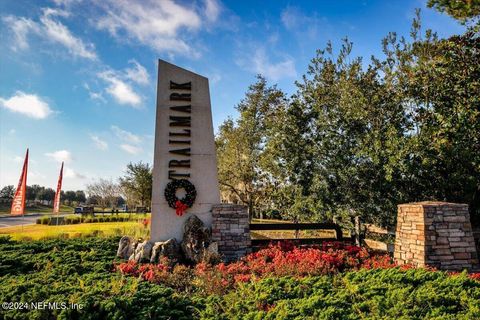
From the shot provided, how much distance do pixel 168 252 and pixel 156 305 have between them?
12.5ft

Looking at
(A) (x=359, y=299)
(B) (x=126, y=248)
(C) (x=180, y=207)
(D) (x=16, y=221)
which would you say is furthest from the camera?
(D) (x=16, y=221)

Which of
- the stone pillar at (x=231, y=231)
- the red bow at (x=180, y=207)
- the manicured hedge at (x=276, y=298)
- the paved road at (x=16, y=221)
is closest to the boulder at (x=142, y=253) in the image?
the red bow at (x=180, y=207)

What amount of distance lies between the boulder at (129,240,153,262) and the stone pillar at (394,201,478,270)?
6620 millimetres

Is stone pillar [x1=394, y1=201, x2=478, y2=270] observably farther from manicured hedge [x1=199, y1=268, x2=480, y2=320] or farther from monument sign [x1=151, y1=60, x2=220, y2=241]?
monument sign [x1=151, y1=60, x2=220, y2=241]

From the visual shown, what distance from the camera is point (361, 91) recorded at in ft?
34.1

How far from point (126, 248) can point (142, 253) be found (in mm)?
665

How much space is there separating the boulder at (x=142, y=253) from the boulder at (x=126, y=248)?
0.72 feet

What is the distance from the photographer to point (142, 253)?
25.8 feet

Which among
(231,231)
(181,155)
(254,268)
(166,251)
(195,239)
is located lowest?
(254,268)

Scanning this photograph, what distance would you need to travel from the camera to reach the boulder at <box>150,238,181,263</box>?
7.81m

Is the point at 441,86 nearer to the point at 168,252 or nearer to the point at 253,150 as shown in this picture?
the point at 168,252

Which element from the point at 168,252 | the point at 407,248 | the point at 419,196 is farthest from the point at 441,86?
the point at 168,252

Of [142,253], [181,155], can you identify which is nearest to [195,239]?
[142,253]

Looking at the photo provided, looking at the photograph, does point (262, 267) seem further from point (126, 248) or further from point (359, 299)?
point (126, 248)
